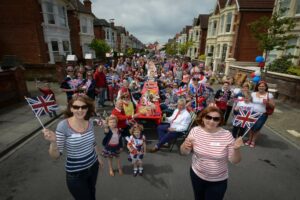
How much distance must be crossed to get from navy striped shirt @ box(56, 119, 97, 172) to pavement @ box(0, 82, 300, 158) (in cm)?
402

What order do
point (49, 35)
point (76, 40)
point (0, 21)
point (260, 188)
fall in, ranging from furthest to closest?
point (76, 40) < point (49, 35) < point (0, 21) < point (260, 188)

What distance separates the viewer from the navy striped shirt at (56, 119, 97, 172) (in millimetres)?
2317

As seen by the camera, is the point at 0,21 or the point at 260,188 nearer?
the point at 260,188

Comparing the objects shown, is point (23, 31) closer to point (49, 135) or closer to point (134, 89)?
point (134, 89)

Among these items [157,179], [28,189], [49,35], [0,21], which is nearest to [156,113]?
[157,179]

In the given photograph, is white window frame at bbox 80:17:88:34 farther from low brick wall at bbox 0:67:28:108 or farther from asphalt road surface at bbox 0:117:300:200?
asphalt road surface at bbox 0:117:300:200

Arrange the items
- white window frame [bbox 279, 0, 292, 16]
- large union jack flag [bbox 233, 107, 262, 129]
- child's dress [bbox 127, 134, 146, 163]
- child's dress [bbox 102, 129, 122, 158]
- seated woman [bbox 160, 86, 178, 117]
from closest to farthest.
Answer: child's dress [bbox 102, 129, 122, 158]
child's dress [bbox 127, 134, 146, 163]
large union jack flag [bbox 233, 107, 262, 129]
seated woman [bbox 160, 86, 178, 117]
white window frame [bbox 279, 0, 292, 16]

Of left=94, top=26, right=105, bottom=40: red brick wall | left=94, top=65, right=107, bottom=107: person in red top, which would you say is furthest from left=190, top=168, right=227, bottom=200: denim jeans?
left=94, top=26, right=105, bottom=40: red brick wall

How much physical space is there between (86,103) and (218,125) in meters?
1.97

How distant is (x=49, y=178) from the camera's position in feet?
13.2

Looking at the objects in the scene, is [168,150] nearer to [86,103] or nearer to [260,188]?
[260,188]

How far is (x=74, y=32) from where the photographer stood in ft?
75.7

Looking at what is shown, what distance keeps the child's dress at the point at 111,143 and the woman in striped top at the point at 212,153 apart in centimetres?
198

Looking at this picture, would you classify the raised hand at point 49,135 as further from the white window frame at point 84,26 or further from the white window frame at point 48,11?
the white window frame at point 84,26
